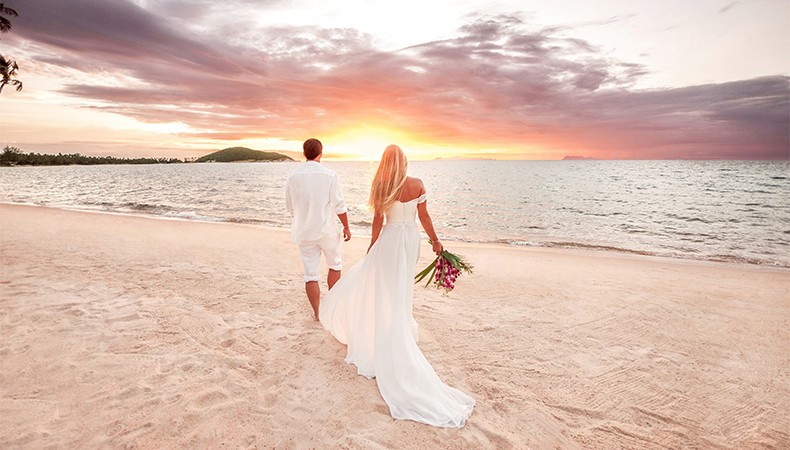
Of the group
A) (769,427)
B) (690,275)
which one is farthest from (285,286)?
(690,275)

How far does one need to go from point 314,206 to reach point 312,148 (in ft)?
2.60

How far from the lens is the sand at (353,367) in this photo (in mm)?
3002

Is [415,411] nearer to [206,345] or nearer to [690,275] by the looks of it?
[206,345]

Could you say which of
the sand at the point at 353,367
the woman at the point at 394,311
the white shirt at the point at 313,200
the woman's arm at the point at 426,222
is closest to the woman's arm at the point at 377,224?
the woman at the point at 394,311

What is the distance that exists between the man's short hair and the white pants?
1094 mm

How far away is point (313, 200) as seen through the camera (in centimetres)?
446

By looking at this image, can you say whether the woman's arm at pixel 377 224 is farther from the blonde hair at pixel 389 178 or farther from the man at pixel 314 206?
the man at pixel 314 206

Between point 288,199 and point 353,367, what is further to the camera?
point 288,199

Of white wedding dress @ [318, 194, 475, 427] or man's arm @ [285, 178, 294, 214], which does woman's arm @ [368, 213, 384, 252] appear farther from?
man's arm @ [285, 178, 294, 214]

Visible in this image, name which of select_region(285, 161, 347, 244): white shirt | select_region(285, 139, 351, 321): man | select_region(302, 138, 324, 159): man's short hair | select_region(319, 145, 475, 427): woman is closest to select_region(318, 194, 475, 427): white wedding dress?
select_region(319, 145, 475, 427): woman

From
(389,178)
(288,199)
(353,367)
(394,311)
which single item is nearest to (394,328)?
(394,311)

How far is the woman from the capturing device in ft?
10.8

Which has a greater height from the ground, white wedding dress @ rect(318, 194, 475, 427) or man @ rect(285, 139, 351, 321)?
man @ rect(285, 139, 351, 321)

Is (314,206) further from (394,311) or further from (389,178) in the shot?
(394,311)
